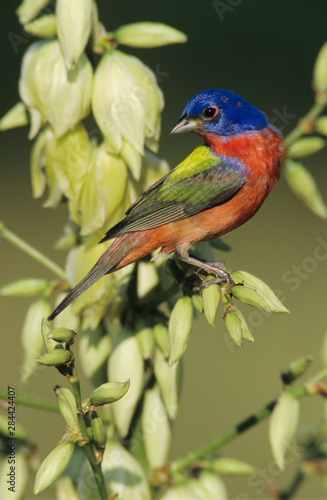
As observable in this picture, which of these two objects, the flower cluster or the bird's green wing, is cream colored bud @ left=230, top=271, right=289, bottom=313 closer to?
the flower cluster

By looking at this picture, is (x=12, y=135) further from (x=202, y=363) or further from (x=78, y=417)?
(x=78, y=417)

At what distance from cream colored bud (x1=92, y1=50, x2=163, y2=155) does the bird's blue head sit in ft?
0.95

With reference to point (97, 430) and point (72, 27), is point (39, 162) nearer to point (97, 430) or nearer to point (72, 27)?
point (72, 27)

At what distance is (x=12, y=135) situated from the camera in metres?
4.77

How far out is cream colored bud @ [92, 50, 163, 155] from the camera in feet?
3.53

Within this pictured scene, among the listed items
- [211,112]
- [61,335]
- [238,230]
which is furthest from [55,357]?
[238,230]

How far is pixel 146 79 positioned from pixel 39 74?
7.0 inches

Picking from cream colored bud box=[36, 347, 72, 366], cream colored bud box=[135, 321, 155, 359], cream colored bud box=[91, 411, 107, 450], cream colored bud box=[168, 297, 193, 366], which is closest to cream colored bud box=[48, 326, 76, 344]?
cream colored bud box=[36, 347, 72, 366]

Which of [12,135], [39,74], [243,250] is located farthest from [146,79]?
[12,135]

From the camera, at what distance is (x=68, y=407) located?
0.86 meters

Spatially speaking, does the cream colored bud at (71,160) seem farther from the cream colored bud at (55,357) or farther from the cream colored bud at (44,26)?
the cream colored bud at (55,357)

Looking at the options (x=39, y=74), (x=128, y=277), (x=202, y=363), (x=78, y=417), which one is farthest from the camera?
(x=202, y=363)

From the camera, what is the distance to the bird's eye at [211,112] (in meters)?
1.44

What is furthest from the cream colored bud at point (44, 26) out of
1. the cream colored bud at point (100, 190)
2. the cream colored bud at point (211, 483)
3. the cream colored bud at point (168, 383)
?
the cream colored bud at point (211, 483)
